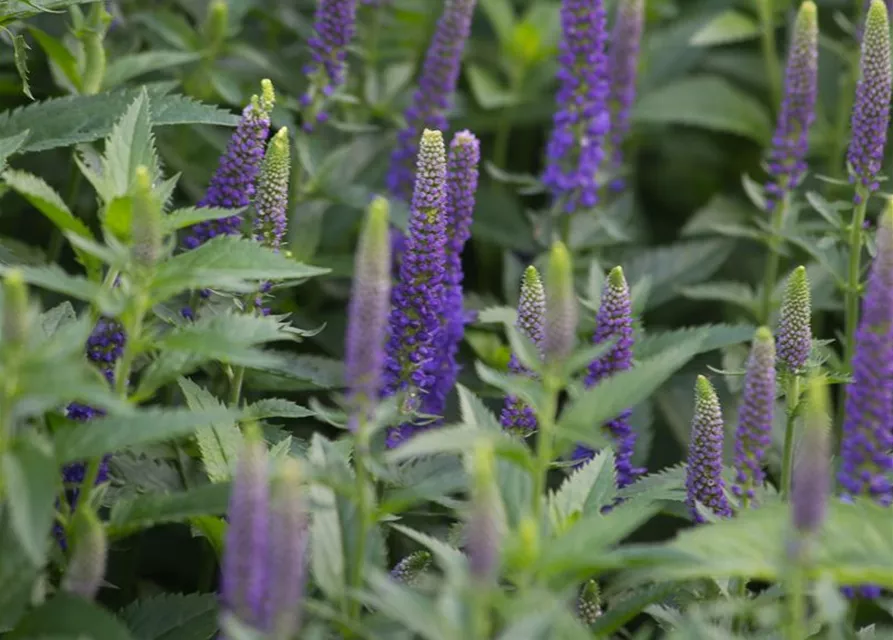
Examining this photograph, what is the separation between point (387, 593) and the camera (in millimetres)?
2373

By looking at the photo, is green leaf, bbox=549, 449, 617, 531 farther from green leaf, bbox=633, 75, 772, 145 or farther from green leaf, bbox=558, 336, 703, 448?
green leaf, bbox=633, 75, 772, 145

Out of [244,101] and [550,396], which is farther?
[244,101]

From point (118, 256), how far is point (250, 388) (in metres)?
1.49

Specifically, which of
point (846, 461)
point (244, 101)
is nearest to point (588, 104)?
point (244, 101)

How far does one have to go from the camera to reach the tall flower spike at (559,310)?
247 cm

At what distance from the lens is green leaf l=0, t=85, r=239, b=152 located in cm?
380

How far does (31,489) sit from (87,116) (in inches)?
67.1

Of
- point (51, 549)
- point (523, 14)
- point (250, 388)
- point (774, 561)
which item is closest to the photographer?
point (774, 561)

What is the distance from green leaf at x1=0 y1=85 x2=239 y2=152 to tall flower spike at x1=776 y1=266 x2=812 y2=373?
1581 millimetres

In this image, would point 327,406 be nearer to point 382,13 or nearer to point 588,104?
point 588,104

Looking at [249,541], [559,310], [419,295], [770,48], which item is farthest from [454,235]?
[770,48]

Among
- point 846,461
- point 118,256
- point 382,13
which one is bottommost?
point 846,461

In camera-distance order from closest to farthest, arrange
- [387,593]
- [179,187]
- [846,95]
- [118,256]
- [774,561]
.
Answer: [387,593] < [774,561] < [118,256] < [179,187] < [846,95]

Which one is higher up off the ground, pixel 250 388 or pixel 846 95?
pixel 846 95
